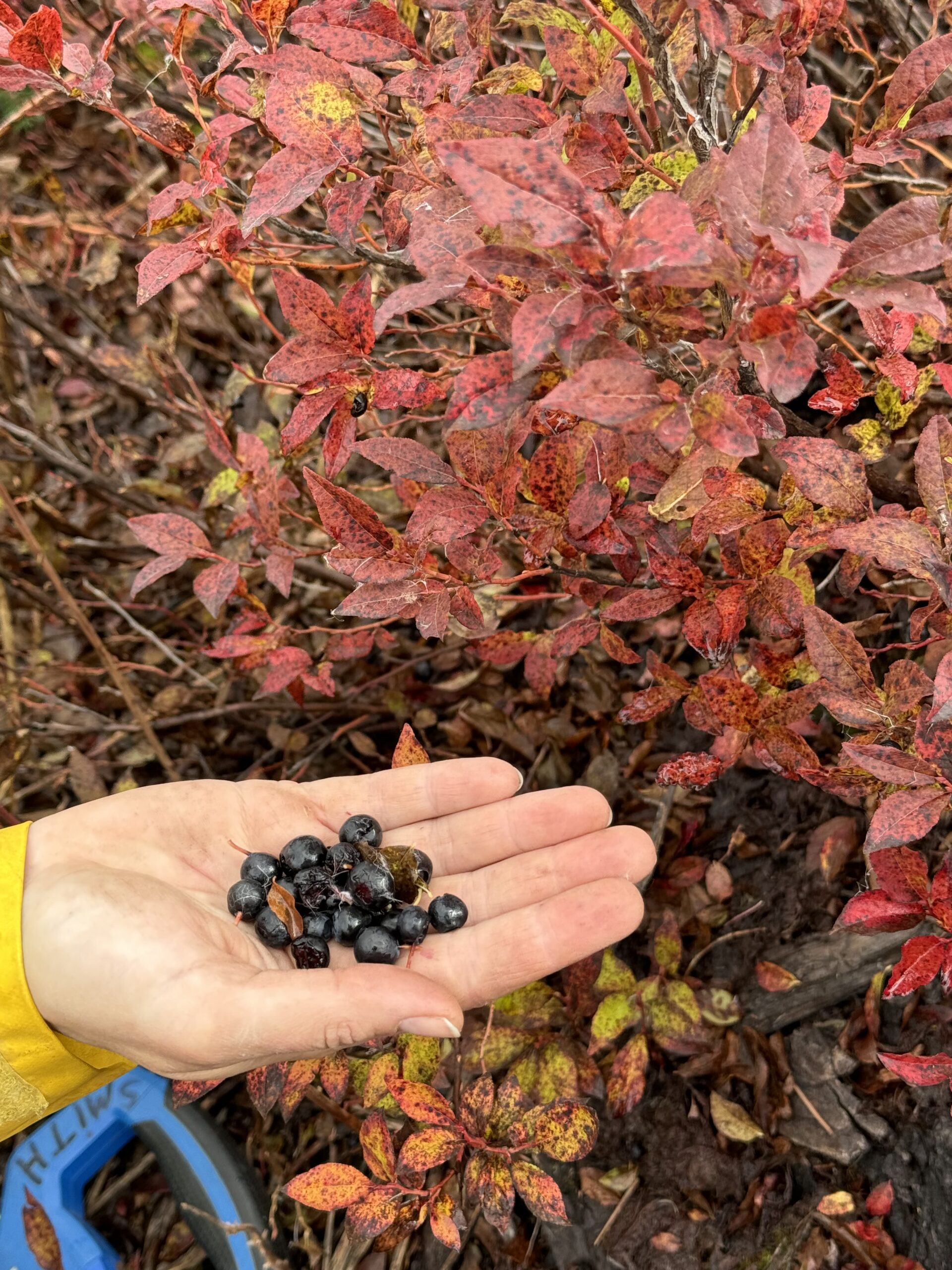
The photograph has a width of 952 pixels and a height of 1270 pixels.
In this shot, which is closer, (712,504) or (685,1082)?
(712,504)

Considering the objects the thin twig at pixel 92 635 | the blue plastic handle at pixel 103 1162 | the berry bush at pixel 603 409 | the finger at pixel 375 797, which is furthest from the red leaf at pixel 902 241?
the blue plastic handle at pixel 103 1162

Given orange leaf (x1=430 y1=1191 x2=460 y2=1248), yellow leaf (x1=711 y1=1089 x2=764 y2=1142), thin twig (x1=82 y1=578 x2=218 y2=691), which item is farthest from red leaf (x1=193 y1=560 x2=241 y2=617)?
yellow leaf (x1=711 y1=1089 x2=764 y2=1142)

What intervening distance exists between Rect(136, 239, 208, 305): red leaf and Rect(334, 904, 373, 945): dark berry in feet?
3.12

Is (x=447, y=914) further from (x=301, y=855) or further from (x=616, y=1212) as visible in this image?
(x=616, y=1212)

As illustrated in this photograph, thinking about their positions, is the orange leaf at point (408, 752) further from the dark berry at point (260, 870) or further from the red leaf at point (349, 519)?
the red leaf at point (349, 519)

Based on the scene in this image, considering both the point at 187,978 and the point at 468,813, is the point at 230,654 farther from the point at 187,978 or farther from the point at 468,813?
the point at 187,978

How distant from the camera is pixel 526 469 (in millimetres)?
1364

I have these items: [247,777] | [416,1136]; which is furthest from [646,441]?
[247,777]

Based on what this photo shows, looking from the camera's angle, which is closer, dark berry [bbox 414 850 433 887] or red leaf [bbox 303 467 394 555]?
red leaf [bbox 303 467 394 555]

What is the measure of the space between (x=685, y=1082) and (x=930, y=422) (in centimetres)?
131

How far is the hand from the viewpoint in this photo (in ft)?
4.22

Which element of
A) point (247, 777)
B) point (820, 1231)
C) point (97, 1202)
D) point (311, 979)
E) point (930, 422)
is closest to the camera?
point (930, 422)

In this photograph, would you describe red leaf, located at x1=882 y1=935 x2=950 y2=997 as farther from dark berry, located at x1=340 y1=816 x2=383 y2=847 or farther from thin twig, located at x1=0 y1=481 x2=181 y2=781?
thin twig, located at x1=0 y1=481 x2=181 y2=781

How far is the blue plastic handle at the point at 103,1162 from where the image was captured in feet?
6.34
